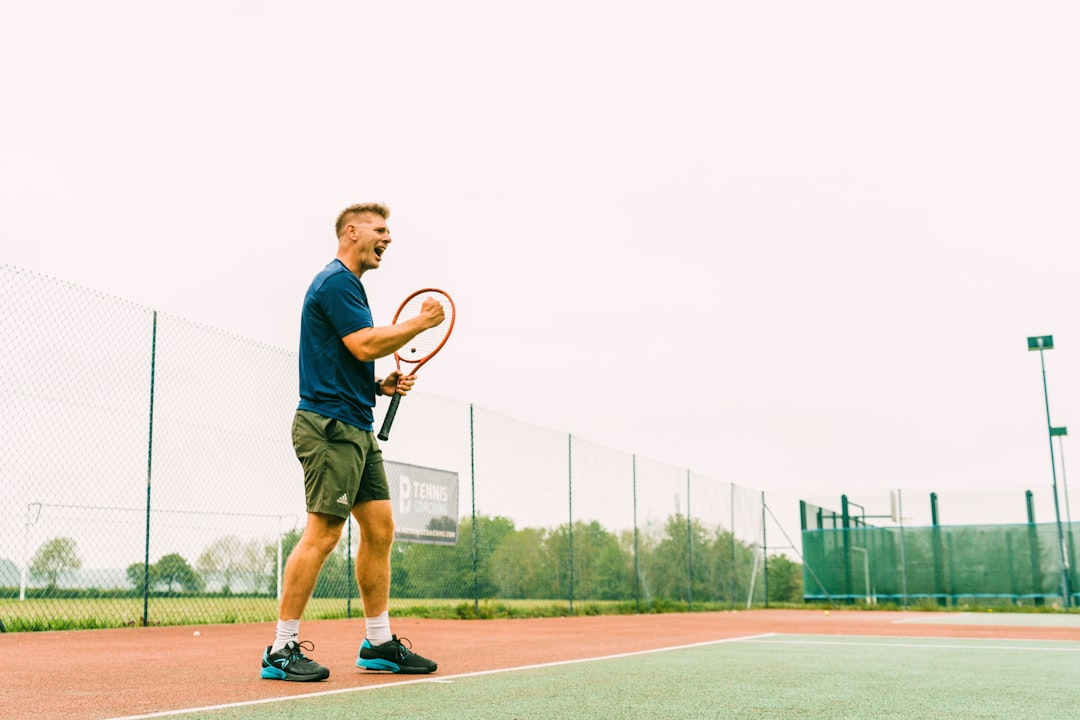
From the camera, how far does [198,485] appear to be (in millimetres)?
8438

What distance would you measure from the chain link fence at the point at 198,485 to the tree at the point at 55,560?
13mm

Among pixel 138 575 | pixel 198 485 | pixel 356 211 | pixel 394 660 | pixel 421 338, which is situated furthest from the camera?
pixel 198 485

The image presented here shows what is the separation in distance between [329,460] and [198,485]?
5416 millimetres

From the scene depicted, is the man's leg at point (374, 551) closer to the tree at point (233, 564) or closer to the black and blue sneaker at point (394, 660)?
the black and blue sneaker at point (394, 660)

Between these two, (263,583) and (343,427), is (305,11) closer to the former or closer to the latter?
(343,427)

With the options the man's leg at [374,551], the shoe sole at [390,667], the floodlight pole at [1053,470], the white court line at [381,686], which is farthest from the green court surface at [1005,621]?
the man's leg at [374,551]

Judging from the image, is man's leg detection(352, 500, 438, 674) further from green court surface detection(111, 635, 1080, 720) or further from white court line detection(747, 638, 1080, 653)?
white court line detection(747, 638, 1080, 653)

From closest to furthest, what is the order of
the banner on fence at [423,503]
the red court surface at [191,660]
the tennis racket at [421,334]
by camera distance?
1. the red court surface at [191,660]
2. the tennis racket at [421,334]
3. the banner on fence at [423,503]

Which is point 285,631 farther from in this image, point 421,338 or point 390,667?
point 421,338

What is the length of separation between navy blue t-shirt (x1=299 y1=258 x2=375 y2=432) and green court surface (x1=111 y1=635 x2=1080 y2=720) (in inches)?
38.2

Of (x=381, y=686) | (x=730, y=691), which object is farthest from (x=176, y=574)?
(x=730, y=691)

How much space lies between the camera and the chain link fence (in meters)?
7.00

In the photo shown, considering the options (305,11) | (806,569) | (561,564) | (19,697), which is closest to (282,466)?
(305,11)

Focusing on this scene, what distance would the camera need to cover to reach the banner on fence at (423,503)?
10141 millimetres
